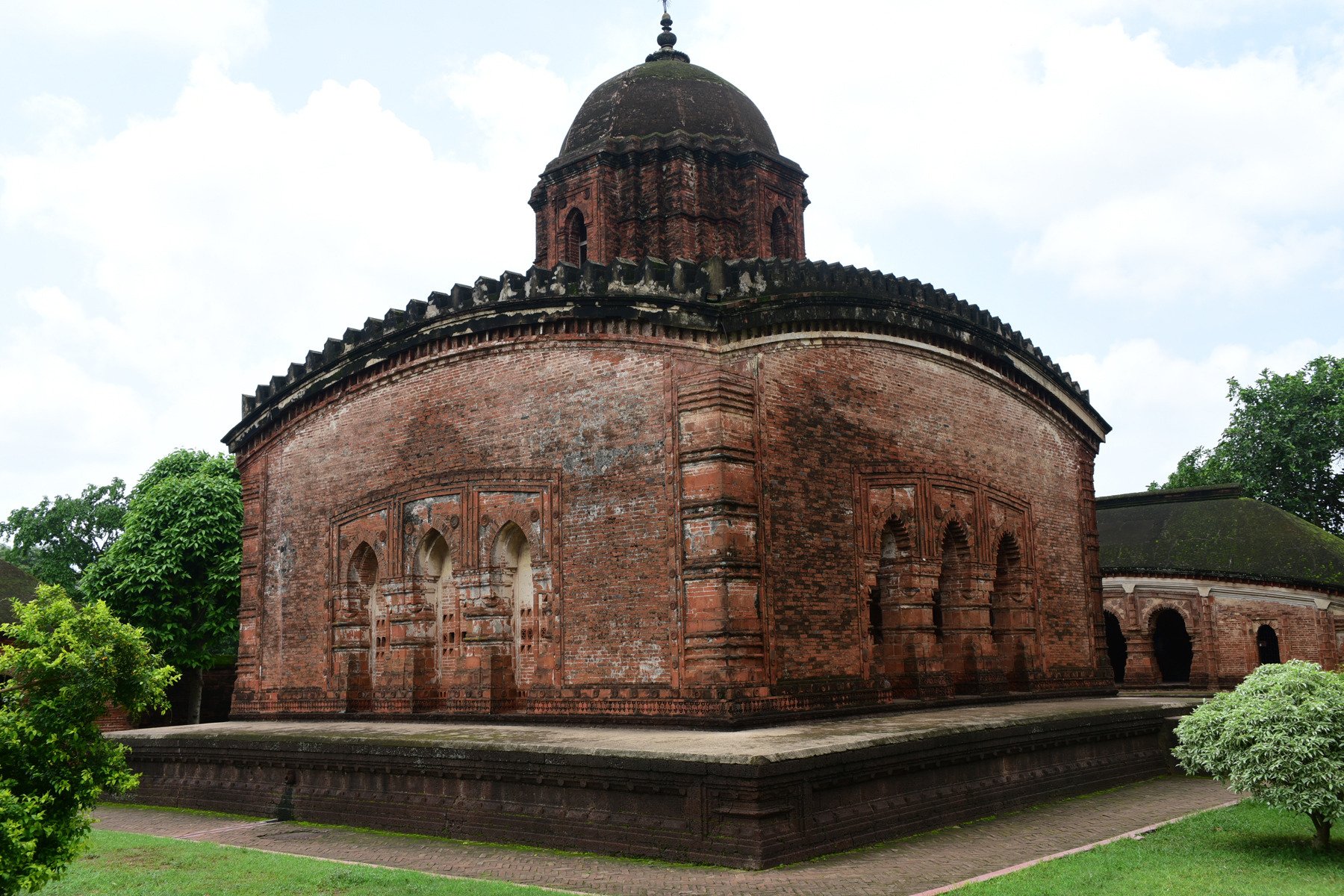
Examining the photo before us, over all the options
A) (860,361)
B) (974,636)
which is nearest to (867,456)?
(860,361)

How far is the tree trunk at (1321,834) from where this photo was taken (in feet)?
27.8

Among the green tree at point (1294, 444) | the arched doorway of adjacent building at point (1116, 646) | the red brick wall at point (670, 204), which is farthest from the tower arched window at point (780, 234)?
the green tree at point (1294, 444)

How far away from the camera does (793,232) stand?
61.6 feet

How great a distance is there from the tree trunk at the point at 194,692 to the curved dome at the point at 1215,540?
20342mm

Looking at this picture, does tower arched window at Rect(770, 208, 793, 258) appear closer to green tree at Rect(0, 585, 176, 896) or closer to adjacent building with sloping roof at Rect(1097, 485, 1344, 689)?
adjacent building with sloping roof at Rect(1097, 485, 1344, 689)

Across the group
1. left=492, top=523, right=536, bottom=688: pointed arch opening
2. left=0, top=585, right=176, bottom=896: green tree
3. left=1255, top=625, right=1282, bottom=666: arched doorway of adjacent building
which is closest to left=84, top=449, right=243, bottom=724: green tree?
left=492, top=523, right=536, bottom=688: pointed arch opening

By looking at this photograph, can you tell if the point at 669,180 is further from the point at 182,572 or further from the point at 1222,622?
the point at 1222,622

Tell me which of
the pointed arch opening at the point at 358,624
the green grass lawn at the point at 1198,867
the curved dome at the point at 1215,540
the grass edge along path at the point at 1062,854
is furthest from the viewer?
the curved dome at the point at 1215,540

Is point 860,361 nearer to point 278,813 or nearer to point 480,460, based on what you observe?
point 480,460

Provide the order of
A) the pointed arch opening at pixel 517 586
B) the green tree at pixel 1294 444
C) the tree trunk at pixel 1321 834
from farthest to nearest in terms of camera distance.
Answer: the green tree at pixel 1294 444
the pointed arch opening at pixel 517 586
the tree trunk at pixel 1321 834

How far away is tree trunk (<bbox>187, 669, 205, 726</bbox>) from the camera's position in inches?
947

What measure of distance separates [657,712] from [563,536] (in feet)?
7.78

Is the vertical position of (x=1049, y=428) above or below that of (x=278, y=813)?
above

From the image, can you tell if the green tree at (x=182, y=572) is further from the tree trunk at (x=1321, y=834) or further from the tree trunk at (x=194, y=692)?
the tree trunk at (x=1321, y=834)
